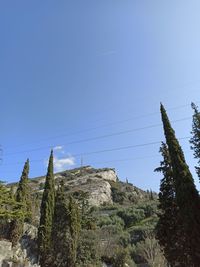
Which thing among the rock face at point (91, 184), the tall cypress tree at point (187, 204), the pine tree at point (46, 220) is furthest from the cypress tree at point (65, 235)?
the rock face at point (91, 184)

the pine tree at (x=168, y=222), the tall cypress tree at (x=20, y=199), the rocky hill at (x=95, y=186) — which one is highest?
the rocky hill at (x=95, y=186)

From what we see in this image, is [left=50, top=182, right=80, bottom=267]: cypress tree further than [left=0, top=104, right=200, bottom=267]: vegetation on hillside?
Yes

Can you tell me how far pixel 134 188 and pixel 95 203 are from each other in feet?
99.2

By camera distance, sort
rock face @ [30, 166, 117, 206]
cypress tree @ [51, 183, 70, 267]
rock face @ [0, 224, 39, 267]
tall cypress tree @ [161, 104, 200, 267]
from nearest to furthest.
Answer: tall cypress tree @ [161, 104, 200, 267] < rock face @ [0, 224, 39, 267] < cypress tree @ [51, 183, 70, 267] < rock face @ [30, 166, 117, 206]

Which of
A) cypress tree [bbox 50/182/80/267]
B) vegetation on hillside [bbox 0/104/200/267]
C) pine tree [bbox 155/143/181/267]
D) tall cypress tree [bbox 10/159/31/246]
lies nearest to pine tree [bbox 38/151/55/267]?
vegetation on hillside [bbox 0/104/200/267]

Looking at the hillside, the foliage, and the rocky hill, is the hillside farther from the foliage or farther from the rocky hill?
the foliage

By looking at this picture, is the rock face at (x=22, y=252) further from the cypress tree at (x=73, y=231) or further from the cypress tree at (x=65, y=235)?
the cypress tree at (x=73, y=231)

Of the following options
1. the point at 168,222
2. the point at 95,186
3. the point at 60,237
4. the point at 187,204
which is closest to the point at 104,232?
the point at 60,237

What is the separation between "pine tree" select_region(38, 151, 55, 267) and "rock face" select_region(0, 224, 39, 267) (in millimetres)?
1928

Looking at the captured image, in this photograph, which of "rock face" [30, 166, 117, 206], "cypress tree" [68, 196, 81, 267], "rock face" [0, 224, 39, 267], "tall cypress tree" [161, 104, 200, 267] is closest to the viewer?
"tall cypress tree" [161, 104, 200, 267]

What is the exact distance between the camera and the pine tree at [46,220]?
32.4 metres

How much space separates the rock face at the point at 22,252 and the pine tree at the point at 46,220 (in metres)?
1.93

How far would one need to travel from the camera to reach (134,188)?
105125mm

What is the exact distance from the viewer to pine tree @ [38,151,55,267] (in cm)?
3243
